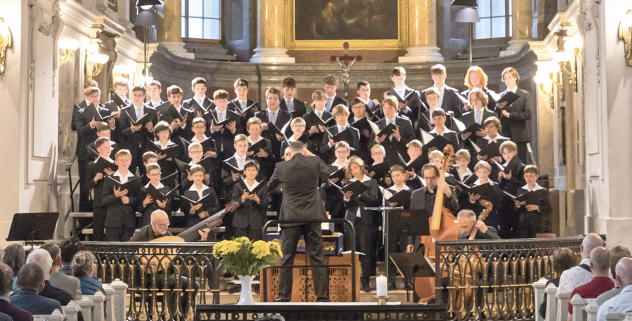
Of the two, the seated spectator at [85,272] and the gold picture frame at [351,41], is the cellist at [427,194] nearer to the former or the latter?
the seated spectator at [85,272]

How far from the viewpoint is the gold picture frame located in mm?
15188

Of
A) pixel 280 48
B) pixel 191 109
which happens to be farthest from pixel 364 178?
pixel 280 48

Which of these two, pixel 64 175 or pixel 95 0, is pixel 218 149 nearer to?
pixel 64 175

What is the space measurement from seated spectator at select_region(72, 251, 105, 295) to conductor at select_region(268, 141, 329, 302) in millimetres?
1963

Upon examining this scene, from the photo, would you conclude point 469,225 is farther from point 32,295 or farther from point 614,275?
point 32,295

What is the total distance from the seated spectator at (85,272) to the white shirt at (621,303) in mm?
3093

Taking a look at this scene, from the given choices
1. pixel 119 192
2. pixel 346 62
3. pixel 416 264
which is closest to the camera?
pixel 416 264

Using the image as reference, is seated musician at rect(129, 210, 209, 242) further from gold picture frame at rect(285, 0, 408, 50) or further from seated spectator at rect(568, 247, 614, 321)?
gold picture frame at rect(285, 0, 408, 50)

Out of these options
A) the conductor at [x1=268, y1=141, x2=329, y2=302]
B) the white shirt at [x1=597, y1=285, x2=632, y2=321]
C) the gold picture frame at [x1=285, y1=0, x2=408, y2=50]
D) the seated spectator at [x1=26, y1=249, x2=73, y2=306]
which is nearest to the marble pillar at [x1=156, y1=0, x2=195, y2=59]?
the gold picture frame at [x1=285, y1=0, x2=408, y2=50]

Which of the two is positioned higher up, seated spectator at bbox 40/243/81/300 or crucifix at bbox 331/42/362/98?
crucifix at bbox 331/42/362/98

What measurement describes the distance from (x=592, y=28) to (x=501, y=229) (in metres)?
2.45

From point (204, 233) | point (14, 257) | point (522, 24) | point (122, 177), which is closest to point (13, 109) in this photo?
point (122, 177)

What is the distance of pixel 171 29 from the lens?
47.8 ft

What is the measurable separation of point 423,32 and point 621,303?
11052 mm
